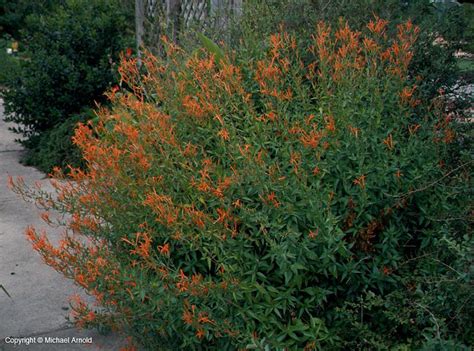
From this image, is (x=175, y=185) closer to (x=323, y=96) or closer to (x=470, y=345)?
(x=323, y=96)

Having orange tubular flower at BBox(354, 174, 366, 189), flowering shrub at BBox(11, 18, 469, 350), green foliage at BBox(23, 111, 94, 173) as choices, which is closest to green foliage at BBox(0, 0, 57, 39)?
green foliage at BBox(23, 111, 94, 173)

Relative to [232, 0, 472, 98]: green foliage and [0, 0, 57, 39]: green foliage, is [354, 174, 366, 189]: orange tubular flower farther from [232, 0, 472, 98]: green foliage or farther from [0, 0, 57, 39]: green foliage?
[0, 0, 57, 39]: green foliage

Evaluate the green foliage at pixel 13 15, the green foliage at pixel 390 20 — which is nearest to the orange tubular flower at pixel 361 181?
the green foliage at pixel 390 20

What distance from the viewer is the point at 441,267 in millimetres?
3551

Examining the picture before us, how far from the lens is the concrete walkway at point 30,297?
14.1 ft

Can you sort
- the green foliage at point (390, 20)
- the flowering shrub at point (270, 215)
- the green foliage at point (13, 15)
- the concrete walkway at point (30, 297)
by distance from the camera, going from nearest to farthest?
the flowering shrub at point (270, 215) < the concrete walkway at point (30, 297) < the green foliage at point (390, 20) < the green foliage at point (13, 15)

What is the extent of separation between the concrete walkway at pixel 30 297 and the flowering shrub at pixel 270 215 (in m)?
0.47

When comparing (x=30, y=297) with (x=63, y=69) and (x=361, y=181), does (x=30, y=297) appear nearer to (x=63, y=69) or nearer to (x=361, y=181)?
(x=361, y=181)

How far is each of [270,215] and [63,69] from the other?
16.8 feet

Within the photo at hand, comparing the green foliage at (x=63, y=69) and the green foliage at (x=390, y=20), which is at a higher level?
the green foliage at (x=390, y=20)

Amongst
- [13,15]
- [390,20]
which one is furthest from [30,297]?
[13,15]

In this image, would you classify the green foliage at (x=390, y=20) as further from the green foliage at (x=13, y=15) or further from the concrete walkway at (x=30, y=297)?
the green foliage at (x=13, y=15)

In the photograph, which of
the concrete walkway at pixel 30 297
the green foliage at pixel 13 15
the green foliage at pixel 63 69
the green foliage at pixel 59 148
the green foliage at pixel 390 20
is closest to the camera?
the concrete walkway at pixel 30 297

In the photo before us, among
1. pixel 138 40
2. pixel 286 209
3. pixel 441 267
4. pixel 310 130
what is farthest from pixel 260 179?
pixel 138 40
